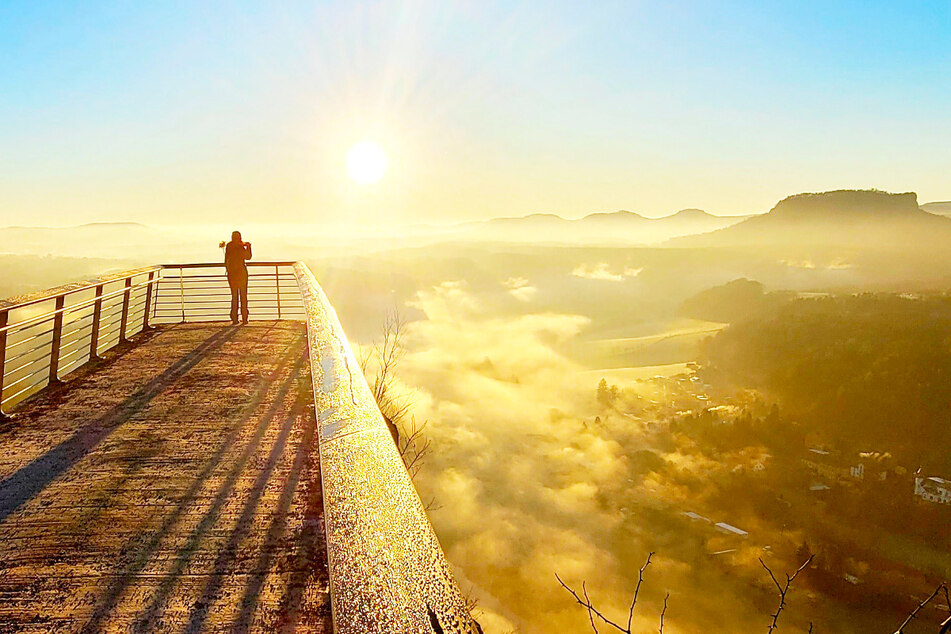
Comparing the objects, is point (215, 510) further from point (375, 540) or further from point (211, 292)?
point (211, 292)

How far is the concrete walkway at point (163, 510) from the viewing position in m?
2.59

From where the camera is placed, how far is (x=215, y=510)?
351cm

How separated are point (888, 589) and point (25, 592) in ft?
366

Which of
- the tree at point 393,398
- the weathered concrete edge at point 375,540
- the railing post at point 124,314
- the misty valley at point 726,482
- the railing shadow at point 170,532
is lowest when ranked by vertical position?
the misty valley at point 726,482

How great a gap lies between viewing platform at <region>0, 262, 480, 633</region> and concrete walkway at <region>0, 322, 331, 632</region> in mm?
11

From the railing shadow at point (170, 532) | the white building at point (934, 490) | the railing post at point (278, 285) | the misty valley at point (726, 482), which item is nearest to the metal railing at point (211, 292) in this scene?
the railing post at point (278, 285)

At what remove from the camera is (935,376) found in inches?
5202

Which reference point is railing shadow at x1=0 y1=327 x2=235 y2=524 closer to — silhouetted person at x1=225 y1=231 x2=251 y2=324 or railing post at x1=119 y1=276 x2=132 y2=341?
railing post at x1=119 y1=276 x2=132 y2=341

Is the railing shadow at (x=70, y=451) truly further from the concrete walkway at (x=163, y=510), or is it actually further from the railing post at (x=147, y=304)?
the railing post at (x=147, y=304)

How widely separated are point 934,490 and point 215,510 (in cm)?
13540

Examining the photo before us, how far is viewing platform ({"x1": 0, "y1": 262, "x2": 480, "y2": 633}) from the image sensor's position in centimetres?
165

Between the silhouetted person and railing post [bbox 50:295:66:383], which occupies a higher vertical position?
the silhouetted person

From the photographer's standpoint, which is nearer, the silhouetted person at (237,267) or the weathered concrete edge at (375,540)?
the weathered concrete edge at (375,540)

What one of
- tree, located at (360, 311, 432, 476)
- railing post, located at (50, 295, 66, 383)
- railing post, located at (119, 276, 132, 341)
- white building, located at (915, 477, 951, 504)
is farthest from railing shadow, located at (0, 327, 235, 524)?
white building, located at (915, 477, 951, 504)
